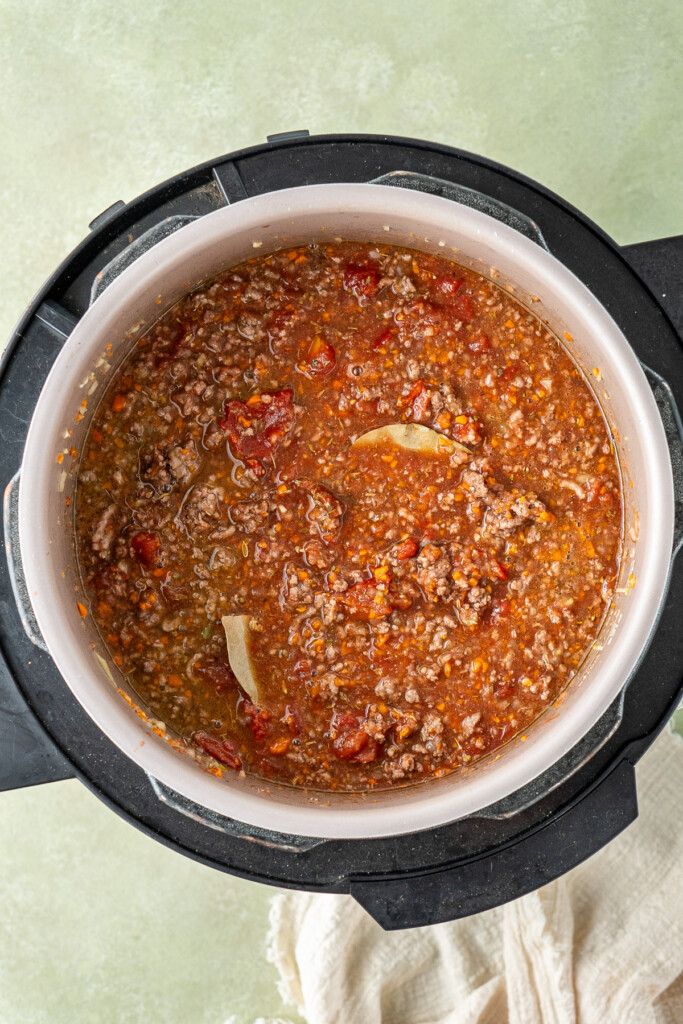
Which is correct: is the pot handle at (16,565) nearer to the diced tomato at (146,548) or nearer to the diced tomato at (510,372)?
the diced tomato at (146,548)

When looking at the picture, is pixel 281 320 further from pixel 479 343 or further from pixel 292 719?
pixel 292 719

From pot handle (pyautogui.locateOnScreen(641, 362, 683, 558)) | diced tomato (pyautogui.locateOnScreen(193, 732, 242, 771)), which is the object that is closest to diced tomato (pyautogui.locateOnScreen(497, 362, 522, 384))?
pot handle (pyautogui.locateOnScreen(641, 362, 683, 558))

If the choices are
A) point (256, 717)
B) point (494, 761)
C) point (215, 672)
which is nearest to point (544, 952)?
point (494, 761)

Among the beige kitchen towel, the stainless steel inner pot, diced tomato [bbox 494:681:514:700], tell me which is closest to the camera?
the stainless steel inner pot

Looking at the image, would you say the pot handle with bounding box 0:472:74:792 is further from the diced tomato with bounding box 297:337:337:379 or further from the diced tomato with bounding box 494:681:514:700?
the diced tomato with bounding box 494:681:514:700

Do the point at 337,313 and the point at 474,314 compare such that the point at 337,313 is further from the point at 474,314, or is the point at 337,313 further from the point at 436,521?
the point at 436,521

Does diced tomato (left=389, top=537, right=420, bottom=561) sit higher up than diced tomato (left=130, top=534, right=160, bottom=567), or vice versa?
diced tomato (left=389, top=537, right=420, bottom=561)

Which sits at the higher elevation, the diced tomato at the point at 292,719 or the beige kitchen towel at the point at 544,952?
the diced tomato at the point at 292,719

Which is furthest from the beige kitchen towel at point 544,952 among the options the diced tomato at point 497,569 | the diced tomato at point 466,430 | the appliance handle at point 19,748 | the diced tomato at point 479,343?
the diced tomato at point 479,343

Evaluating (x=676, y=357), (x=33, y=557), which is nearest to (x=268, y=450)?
(x=33, y=557)
